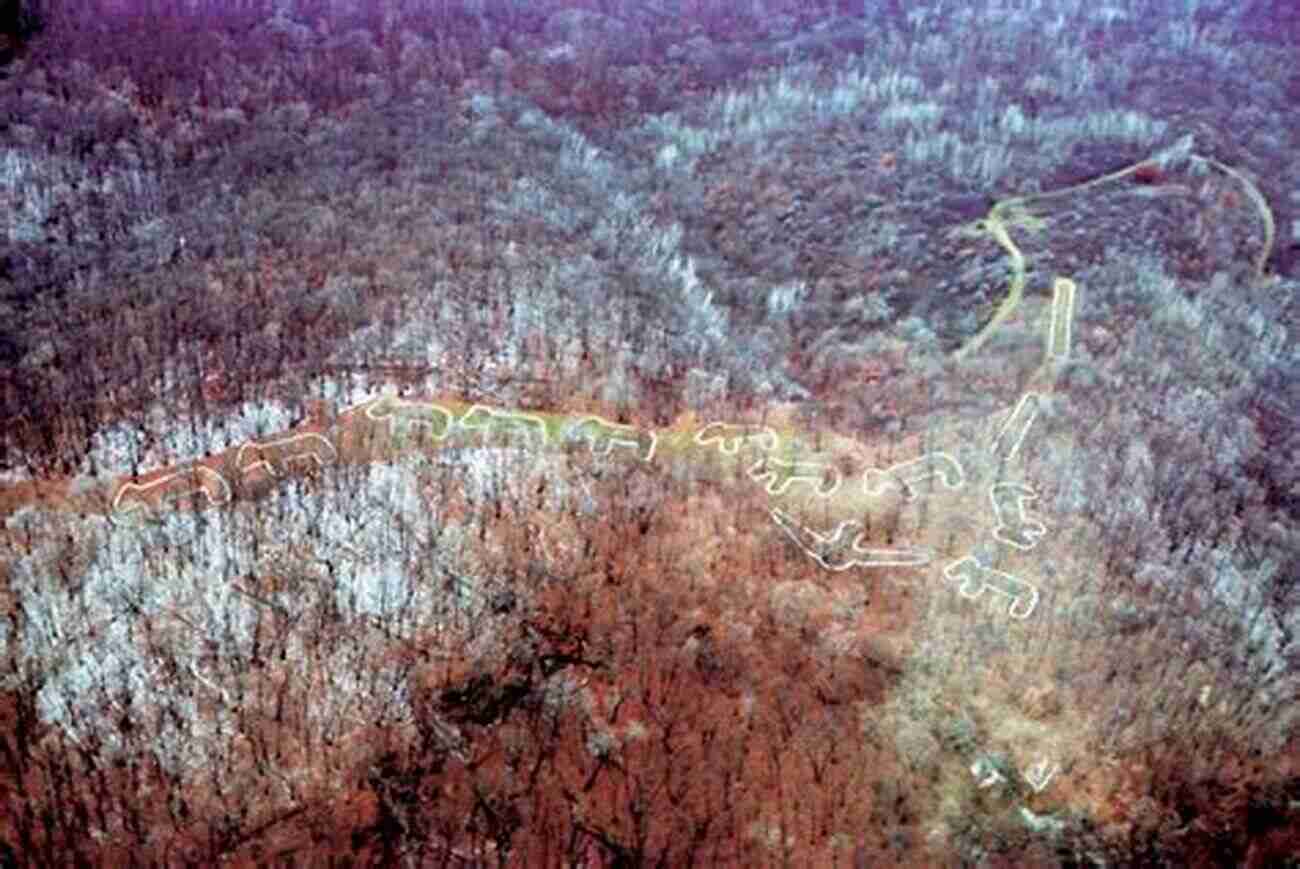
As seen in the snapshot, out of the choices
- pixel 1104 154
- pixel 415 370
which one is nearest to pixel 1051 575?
pixel 415 370

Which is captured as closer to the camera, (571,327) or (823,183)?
(571,327)

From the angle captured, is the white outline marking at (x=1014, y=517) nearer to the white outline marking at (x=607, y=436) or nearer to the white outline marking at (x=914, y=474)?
the white outline marking at (x=914, y=474)

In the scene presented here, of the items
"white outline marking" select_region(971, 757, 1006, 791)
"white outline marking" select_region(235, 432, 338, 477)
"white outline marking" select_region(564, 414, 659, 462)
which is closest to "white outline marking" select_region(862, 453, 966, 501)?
"white outline marking" select_region(564, 414, 659, 462)

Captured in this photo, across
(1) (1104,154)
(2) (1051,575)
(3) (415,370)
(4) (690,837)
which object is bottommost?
(4) (690,837)

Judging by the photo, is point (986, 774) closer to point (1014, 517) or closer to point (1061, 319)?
point (1014, 517)

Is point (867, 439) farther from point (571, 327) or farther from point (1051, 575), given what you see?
point (571, 327)

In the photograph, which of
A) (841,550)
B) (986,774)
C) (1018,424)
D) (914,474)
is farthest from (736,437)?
(986,774)

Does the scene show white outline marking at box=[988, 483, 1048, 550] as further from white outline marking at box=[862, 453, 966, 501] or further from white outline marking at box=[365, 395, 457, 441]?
white outline marking at box=[365, 395, 457, 441]
